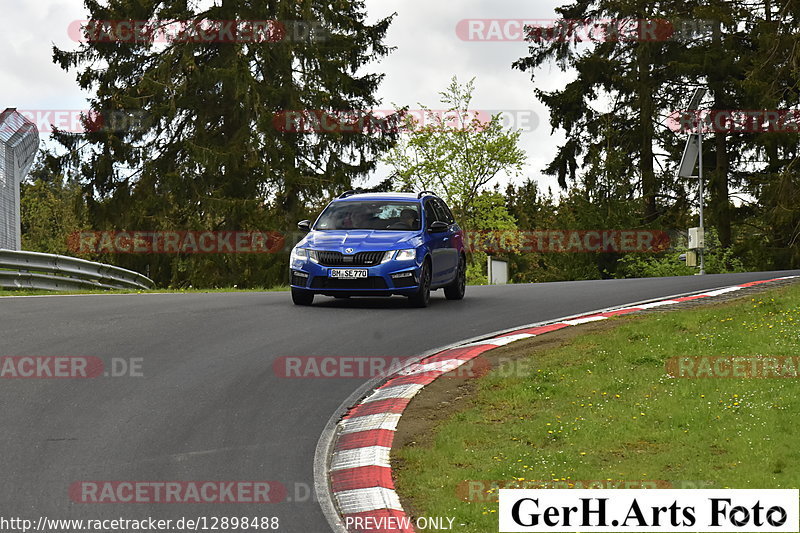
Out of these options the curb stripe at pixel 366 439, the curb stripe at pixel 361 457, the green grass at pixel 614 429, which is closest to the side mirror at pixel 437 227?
the green grass at pixel 614 429

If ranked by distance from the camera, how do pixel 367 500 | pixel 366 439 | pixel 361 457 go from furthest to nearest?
pixel 366 439, pixel 361 457, pixel 367 500

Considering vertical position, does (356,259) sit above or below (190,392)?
above

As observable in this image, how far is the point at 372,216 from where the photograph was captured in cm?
1662

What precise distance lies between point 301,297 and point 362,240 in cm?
151

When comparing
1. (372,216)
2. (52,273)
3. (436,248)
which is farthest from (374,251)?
(52,273)

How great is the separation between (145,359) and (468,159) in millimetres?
54658

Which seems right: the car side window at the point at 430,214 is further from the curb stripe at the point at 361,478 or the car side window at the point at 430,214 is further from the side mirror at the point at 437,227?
the curb stripe at the point at 361,478

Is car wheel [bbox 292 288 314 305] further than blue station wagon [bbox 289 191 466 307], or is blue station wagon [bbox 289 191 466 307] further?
car wheel [bbox 292 288 314 305]

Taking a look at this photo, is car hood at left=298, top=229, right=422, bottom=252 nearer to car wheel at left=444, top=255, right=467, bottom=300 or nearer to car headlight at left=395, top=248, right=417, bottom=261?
car headlight at left=395, top=248, right=417, bottom=261

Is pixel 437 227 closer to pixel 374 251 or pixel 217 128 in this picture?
pixel 374 251

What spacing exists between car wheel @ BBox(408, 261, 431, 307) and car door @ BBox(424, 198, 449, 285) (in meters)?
0.23

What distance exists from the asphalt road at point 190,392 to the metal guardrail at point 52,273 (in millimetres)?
3402

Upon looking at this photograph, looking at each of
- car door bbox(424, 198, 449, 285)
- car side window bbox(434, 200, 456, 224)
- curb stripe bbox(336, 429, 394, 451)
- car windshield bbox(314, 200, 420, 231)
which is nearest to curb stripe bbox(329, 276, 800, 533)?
curb stripe bbox(336, 429, 394, 451)

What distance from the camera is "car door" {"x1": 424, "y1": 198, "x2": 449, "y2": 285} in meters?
16.3
